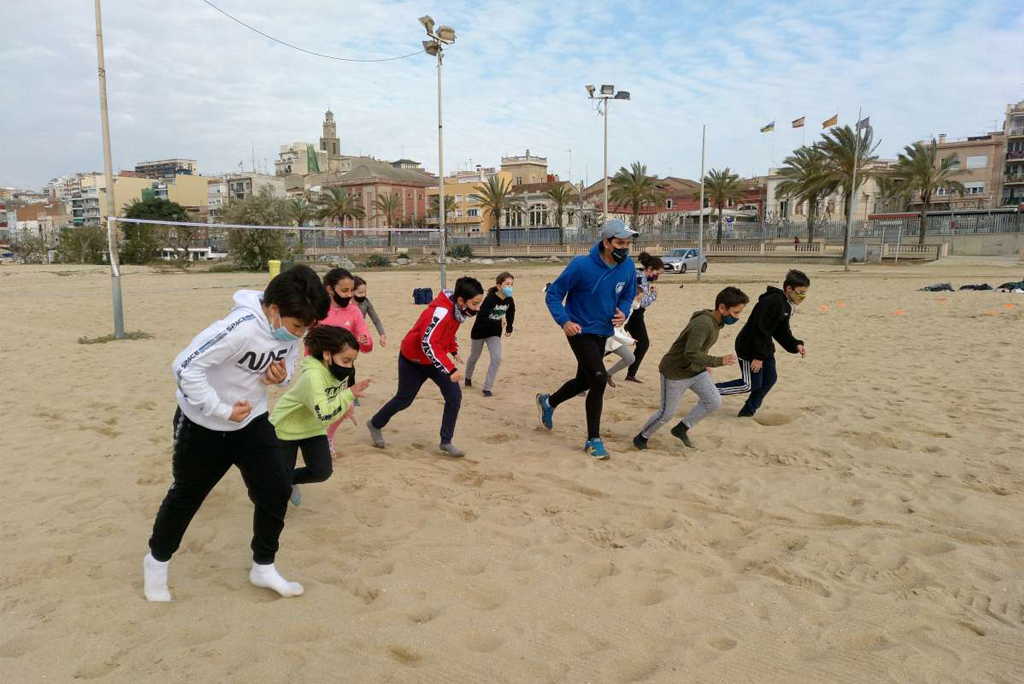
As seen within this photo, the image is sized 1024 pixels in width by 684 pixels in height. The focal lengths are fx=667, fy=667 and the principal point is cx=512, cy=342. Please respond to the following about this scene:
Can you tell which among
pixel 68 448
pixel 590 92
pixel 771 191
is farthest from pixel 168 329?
pixel 771 191

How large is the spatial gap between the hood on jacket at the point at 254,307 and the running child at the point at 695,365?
328 cm

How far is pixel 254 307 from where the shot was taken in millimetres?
3064

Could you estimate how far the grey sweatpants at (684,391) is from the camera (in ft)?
17.8

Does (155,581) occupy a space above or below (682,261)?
below

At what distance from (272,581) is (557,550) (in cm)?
153

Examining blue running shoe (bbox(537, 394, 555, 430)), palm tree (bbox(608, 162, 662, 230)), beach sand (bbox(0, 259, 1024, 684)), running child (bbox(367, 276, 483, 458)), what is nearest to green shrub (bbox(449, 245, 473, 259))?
palm tree (bbox(608, 162, 662, 230))

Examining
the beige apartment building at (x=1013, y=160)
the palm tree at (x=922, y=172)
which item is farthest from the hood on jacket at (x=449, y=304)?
the beige apartment building at (x=1013, y=160)

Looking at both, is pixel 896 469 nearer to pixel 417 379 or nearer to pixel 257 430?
pixel 417 379

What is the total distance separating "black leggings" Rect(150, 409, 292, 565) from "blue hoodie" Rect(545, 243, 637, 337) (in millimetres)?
2713

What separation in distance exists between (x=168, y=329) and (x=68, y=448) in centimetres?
849

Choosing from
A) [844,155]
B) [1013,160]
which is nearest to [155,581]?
[844,155]

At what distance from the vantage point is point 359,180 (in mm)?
93938

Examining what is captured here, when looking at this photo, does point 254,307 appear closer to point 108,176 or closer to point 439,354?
point 439,354

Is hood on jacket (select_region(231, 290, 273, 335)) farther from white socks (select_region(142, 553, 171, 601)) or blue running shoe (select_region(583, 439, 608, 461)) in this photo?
blue running shoe (select_region(583, 439, 608, 461))
